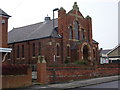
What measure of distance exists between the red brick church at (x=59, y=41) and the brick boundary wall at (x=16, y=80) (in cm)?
1469

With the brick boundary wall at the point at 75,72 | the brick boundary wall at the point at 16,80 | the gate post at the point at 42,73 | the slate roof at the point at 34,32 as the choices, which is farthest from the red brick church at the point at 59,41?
the brick boundary wall at the point at 16,80

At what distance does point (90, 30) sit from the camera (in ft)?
152

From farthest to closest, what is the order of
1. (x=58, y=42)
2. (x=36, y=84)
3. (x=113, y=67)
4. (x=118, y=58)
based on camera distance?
(x=118, y=58) < (x=58, y=42) < (x=113, y=67) < (x=36, y=84)

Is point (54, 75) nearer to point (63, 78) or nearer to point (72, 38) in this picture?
point (63, 78)

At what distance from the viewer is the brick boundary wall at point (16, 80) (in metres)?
19.5

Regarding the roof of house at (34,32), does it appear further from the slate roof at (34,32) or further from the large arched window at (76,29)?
the large arched window at (76,29)

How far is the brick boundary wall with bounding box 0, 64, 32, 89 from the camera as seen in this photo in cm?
1946

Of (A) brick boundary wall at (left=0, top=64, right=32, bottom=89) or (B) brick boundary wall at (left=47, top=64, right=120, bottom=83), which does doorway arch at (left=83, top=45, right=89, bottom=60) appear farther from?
(A) brick boundary wall at (left=0, top=64, right=32, bottom=89)

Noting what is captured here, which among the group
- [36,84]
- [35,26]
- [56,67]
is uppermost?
[35,26]

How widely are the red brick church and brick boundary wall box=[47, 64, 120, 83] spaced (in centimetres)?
348

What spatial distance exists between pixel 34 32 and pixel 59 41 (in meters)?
6.58

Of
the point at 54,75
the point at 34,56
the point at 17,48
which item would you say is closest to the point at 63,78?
the point at 54,75

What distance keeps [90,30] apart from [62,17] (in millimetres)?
8621

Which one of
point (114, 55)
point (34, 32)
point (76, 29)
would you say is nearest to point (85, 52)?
point (76, 29)
